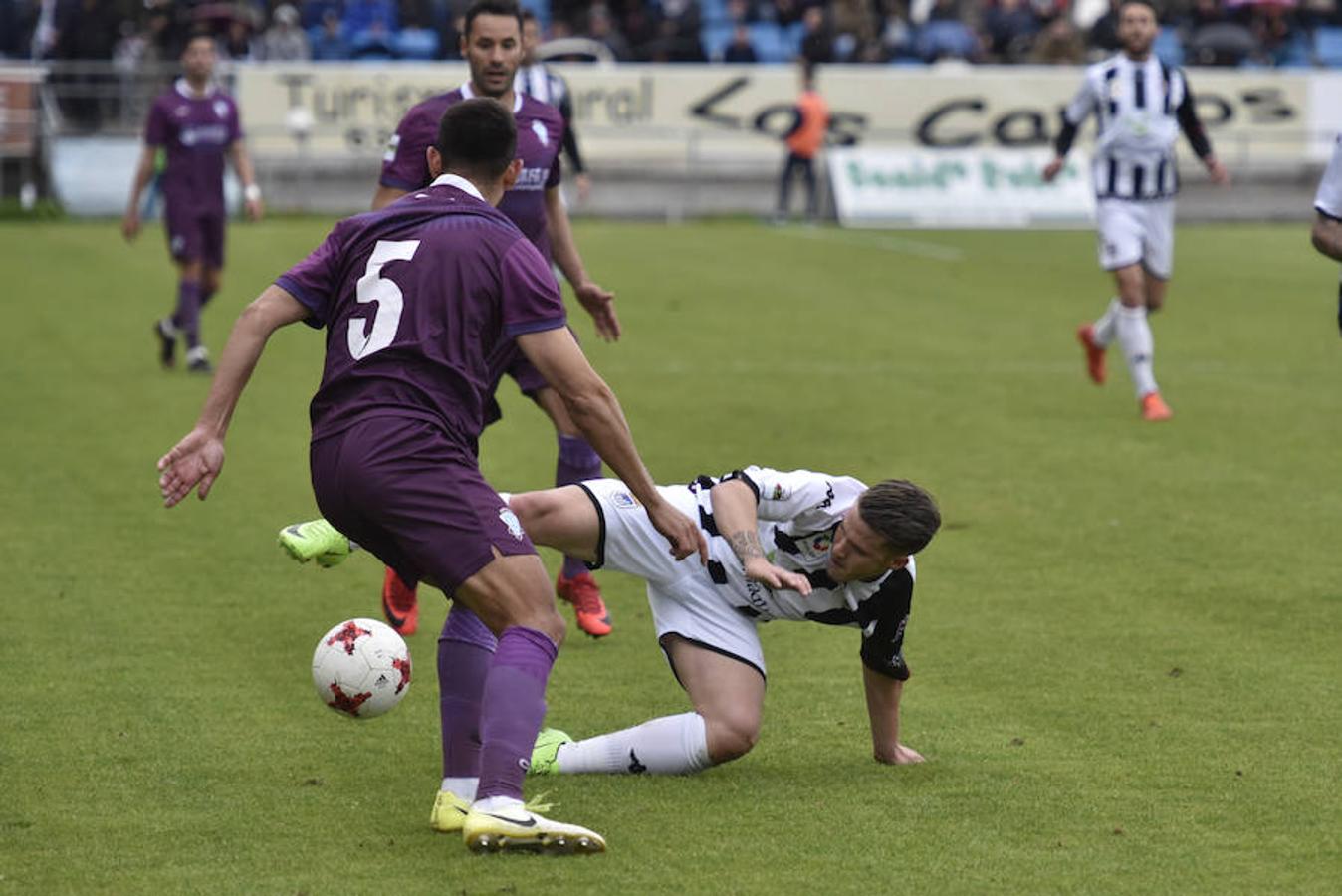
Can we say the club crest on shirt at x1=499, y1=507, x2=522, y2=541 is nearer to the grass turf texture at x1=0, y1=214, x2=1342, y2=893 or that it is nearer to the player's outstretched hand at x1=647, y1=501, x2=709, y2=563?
the player's outstretched hand at x1=647, y1=501, x2=709, y2=563

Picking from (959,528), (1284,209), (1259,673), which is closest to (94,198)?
(1284,209)

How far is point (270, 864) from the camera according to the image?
497 centimetres

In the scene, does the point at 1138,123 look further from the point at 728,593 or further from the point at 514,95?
the point at 728,593

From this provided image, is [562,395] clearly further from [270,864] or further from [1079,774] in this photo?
[1079,774]

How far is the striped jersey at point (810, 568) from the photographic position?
575cm

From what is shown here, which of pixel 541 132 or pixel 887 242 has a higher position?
pixel 541 132

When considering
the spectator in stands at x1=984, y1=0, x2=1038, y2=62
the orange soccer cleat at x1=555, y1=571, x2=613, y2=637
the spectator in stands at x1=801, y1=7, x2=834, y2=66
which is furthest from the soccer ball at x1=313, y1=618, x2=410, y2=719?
the spectator in stands at x1=984, y1=0, x2=1038, y2=62

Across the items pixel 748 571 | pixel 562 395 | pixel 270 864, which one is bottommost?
pixel 270 864

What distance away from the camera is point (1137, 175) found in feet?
42.7

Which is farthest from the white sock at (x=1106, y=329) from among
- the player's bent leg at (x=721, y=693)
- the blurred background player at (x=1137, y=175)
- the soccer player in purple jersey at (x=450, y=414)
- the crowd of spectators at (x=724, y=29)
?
the crowd of spectators at (x=724, y=29)

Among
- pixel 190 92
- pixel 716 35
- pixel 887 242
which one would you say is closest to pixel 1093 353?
pixel 190 92

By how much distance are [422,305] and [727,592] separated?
144 cm

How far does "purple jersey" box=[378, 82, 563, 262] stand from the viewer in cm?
775

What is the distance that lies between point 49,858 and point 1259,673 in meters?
4.01
